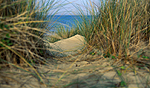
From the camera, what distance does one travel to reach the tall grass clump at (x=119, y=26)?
208cm

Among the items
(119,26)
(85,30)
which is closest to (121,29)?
(119,26)

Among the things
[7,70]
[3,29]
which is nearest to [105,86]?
[7,70]

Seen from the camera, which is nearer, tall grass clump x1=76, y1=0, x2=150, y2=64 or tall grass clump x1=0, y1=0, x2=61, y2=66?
tall grass clump x1=0, y1=0, x2=61, y2=66

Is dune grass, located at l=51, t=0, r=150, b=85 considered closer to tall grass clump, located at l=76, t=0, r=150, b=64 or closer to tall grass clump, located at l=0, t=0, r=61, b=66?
tall grass clump, located at l=76, t=0, r=150, b=64

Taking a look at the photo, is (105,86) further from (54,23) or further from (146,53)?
(54,23)

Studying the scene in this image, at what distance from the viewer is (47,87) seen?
1417 mm

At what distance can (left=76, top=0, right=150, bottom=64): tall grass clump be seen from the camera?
208 cm

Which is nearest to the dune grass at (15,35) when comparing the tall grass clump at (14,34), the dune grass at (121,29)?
the tall grass clump at (14,34)

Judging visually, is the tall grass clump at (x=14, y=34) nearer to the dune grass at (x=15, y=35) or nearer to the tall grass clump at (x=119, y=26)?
the dune grass at (x=15, y=35)

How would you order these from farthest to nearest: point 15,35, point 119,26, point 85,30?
point 85,30, point 119,26, point 15,35

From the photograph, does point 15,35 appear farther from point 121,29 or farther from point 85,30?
point 85,30

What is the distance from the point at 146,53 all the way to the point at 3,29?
208cm

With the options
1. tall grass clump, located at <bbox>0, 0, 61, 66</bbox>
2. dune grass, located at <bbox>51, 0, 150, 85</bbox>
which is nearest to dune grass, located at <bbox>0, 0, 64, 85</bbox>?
tall grass clump, located at <bbox>0, 0, 61, 66</bbox>

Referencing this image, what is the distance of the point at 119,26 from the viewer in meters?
2.26
